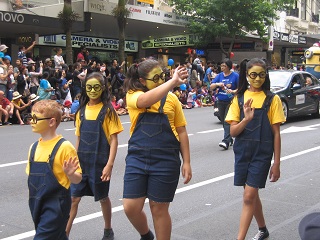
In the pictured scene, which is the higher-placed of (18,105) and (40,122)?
(40,122)

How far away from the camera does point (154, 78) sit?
14.0ft

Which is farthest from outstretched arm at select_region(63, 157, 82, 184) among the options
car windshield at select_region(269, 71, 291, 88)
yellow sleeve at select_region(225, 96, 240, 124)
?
car windshield at select_region(269, 71, 291, 88)

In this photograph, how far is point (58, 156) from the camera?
3.77 metres

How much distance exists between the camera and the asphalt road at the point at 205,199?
553cm

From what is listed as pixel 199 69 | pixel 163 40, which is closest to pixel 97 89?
pixel 199 69

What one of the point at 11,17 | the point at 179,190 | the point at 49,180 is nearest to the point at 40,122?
the point at 49,180

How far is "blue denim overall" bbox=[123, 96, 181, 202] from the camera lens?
4.14 m

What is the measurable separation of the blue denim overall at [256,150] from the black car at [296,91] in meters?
10.2

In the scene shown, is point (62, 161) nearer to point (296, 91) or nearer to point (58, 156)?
point (58, 156)

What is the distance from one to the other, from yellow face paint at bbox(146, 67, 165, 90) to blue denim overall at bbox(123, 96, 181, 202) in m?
0.17

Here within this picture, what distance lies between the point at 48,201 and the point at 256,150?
2106 millimetres

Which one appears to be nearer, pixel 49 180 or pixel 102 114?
pixel 49 180

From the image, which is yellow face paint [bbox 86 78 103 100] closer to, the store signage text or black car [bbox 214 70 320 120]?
black car [bbox 214 70 320 120]

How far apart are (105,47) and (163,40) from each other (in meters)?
4.22
